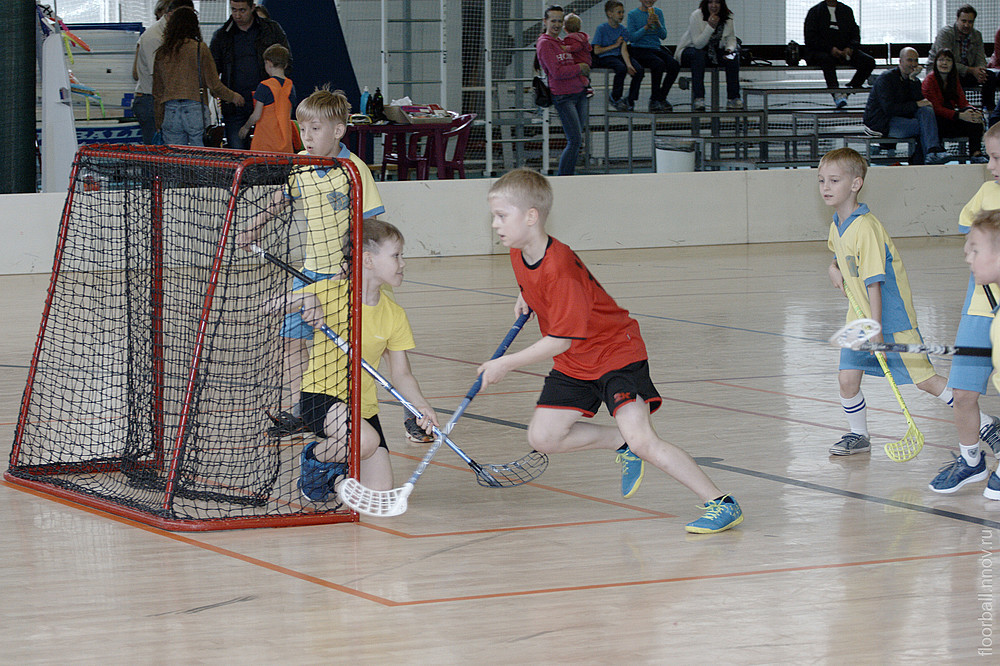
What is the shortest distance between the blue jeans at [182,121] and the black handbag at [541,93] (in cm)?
405

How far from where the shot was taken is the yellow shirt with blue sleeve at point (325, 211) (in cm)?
457

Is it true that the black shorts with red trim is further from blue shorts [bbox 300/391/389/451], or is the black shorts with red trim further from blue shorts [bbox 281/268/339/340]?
blue shorts [bbox 281/268/339/340]

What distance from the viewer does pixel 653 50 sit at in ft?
48.3

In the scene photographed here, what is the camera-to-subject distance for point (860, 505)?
4.10 metres

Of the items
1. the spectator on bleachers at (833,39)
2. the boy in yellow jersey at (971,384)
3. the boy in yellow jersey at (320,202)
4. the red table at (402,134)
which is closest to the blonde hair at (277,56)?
the red table at (402,134)

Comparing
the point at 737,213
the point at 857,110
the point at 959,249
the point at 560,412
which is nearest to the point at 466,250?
the point at 737,213

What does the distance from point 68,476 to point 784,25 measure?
1682 centimetres

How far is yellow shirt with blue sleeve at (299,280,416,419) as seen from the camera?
416 cm

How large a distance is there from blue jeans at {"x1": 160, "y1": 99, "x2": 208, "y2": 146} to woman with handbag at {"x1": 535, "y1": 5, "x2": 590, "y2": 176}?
377 cm

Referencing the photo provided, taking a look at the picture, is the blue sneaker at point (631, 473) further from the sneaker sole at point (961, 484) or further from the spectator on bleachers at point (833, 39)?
the spectator on bleachers at point (833, 39)

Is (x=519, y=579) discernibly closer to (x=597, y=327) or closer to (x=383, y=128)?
(x=597, y=327)

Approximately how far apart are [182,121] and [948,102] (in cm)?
867

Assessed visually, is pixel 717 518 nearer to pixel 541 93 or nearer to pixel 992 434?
pixel 992 434

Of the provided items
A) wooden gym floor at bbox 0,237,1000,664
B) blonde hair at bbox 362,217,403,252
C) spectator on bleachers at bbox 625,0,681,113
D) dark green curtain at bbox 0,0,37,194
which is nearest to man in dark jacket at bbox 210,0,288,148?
dark green curtain at bbox 0,0,37,194
